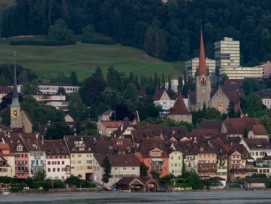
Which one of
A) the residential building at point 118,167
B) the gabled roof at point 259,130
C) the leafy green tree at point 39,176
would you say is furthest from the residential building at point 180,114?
the leafy green tree at point 39,176

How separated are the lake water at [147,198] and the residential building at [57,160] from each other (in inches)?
390

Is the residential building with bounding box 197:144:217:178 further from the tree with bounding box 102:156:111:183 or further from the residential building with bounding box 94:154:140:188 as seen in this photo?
the tree with bounding box 102:156:111:183

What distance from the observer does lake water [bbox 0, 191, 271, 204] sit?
105125 mm

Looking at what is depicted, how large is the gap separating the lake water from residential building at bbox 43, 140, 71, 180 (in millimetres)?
9916

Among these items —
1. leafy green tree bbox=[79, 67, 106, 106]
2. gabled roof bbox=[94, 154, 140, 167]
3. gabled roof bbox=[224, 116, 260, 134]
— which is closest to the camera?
gabled roof bbox=[94, 154, 140, 167]

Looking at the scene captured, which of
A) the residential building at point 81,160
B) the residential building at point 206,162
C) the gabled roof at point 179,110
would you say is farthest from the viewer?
the gabled roof at point 179,110

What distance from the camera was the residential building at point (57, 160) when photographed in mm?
128250

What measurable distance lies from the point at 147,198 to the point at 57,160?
20.2 meters

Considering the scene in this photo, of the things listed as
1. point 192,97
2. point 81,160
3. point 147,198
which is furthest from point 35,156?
point 192,97

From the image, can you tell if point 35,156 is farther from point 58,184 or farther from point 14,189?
point 14,189

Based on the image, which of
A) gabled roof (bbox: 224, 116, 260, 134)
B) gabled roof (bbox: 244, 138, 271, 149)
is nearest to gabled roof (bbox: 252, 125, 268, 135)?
gabled roof (bbox: 224, 116, 260, 134)

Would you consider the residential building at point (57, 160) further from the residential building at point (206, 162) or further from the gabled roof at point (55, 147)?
the residential building at point (206, 162)

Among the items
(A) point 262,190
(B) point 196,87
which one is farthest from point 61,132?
(B) point 196,87

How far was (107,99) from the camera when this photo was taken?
6973 inches
